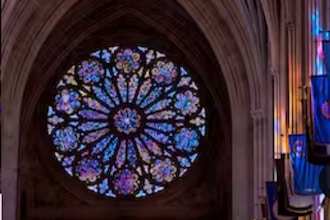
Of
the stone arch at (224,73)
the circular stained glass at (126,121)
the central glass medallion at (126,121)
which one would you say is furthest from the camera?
the central glass medallion at (126,121)

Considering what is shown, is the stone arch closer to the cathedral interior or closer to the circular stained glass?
the cathedral interior

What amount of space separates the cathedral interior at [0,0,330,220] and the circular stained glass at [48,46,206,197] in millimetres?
29

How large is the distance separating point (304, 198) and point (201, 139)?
1528 centimetres

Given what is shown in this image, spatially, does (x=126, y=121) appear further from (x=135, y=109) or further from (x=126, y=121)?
(x=135, y=109)

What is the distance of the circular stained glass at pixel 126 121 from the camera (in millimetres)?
35594

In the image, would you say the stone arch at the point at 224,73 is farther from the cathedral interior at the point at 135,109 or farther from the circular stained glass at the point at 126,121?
the circular stained glass at the point at 126,121

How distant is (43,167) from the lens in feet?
114

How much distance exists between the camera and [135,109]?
3647 cm

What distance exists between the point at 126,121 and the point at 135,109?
0.55 metres

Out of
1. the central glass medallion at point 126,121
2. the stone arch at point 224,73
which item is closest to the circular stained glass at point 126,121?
the central glass medallion at point 126,121

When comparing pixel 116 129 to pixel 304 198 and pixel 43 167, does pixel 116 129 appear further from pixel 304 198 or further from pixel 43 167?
pixel 304 198

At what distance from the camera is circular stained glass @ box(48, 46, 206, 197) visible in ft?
117

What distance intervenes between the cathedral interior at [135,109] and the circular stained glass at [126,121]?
0.03m

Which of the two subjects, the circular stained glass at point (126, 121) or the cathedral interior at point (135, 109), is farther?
the circular stained glass at point (126, 121)
